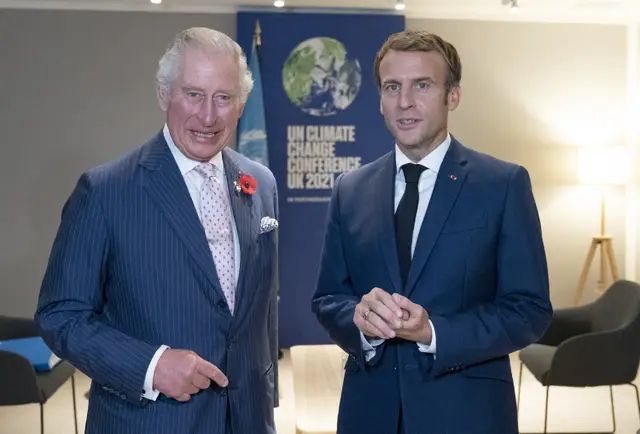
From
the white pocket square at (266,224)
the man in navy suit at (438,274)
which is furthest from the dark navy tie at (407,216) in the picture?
the white pocket square at (266,224)

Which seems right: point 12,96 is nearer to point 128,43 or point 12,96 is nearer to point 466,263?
point 128,43

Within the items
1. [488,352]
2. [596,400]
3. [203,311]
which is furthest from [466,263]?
[596,400]

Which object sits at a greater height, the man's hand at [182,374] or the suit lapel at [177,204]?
the suit lapel at [177,204]

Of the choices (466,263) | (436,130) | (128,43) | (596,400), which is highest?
(128,43)

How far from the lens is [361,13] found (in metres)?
6.95

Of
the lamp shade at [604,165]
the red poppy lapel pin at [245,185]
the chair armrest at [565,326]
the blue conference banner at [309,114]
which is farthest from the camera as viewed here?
the blue conference banner at [309,114]

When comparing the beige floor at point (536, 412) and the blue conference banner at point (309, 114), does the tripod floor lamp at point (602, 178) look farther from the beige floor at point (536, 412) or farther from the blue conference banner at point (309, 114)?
the blue conference banner at point (309, 114)

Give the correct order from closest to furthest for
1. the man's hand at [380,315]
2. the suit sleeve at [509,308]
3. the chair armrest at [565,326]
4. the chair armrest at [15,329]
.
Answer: the man's hand at [380,315] < the suit sleeve at [509,308] < the chair armrest at [15,329] < the chair armrest at [565,326]

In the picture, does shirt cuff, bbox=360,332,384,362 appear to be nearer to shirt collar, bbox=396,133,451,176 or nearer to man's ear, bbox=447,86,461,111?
shirt collar, bbox=396,133,451,176

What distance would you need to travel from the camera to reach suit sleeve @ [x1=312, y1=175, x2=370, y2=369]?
2.10 m

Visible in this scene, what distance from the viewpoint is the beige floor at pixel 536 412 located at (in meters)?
5.28

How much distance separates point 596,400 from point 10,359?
13.7ft

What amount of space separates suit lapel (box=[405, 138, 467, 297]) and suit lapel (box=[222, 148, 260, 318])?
443mm

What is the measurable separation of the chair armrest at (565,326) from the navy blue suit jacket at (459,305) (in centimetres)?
316
